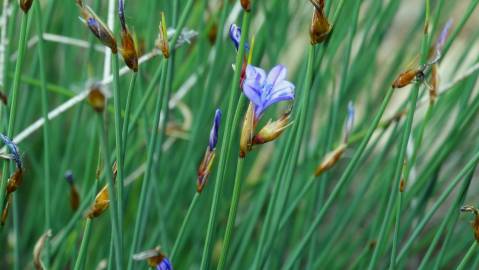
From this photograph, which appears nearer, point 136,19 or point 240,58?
point 240,58

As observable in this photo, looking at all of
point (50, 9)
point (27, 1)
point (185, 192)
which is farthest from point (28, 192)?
point (27, 1)

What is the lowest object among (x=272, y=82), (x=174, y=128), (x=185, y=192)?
(x=185, y=192)

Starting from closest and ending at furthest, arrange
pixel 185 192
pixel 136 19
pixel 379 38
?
pixel 379 38
pixel 185 192
pixel 136 19

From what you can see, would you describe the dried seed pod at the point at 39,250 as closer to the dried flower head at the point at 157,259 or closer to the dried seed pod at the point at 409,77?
the dried flower head at the point at 157,259

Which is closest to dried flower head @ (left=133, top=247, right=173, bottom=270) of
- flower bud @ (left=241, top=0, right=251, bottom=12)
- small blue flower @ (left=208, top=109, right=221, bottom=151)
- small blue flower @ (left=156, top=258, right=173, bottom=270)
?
small blue flower @ (left=156, top=258, right=173, bottom=270)

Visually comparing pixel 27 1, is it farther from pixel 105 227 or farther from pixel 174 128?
pixel 105 227

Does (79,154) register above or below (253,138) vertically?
below

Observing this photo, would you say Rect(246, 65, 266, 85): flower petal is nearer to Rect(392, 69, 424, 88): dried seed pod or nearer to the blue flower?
the blue flower
